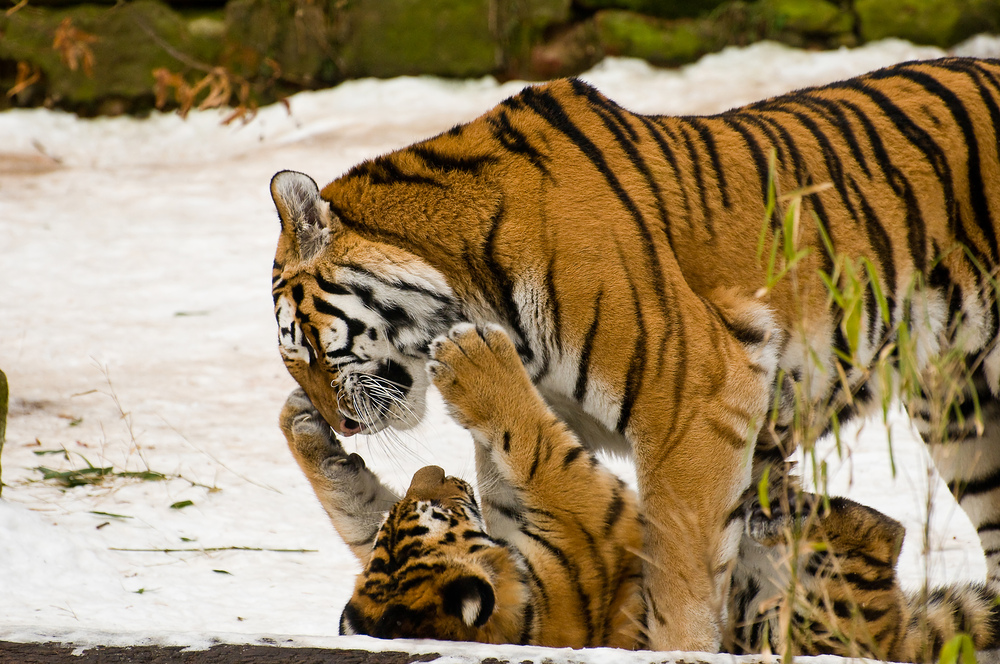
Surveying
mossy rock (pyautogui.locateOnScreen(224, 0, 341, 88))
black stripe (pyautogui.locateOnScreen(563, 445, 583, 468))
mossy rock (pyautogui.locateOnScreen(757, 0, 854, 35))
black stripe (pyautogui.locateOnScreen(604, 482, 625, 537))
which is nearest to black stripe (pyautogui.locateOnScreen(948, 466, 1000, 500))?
black stripe (pyautogui.locateOnScreen(604, 482, 625, 537))

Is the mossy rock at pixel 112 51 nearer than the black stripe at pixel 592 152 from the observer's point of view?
No

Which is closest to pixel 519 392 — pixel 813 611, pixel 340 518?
pixel 340 518

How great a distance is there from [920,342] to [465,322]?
1.15 metres

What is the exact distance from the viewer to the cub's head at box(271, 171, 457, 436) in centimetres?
243

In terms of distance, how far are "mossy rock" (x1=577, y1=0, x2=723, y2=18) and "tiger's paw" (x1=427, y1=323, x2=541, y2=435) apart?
6.91 m

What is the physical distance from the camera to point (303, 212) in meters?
2.46

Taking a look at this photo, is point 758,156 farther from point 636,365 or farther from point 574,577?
point 574,577

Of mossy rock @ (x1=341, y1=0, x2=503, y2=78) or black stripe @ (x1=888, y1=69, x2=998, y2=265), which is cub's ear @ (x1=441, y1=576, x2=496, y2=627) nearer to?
black stripe @ (x1=888, y1=69, x2=998, y2=265)

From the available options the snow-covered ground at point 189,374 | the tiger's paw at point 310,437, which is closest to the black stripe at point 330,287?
the tiger's paw at point 310,437

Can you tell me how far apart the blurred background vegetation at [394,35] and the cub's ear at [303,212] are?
6.41 m

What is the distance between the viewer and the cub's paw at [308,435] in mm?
2725

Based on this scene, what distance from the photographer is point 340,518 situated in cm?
272

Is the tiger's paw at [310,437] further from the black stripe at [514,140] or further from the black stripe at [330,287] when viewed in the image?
the black stripe at [514,140]

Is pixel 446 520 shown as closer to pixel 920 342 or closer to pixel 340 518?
pixel 340 518
